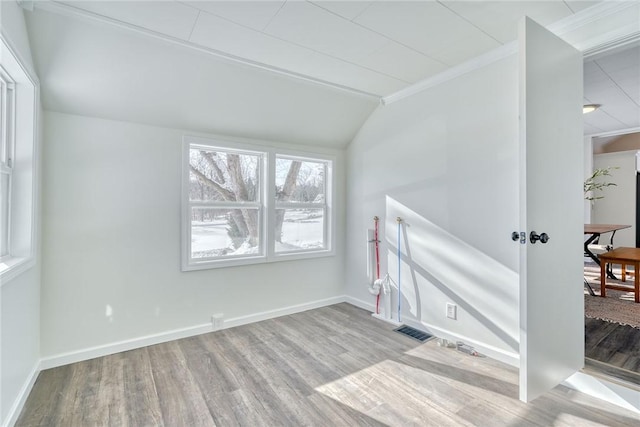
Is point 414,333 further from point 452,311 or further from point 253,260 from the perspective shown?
point 253,260

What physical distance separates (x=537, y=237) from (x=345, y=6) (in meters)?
1.81

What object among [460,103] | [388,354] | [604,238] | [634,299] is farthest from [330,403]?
[604,238]

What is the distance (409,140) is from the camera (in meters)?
3.29

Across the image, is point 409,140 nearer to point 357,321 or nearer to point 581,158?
point 581,158

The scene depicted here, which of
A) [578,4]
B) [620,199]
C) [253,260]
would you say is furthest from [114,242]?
[620,199]

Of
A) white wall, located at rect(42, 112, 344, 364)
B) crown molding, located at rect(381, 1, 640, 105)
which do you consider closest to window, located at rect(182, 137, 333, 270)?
white wall, located at rect(42, 112, 344, 364)

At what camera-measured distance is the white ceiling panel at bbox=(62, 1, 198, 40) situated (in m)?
1.92

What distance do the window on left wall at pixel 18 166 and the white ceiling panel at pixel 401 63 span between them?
2.37 m

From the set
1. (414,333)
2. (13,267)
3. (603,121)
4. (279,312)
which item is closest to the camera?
(13,267)

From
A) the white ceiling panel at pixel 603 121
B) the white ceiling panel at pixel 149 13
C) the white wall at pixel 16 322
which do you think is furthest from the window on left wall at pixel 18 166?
the white ceiling panel at pixel 603 121

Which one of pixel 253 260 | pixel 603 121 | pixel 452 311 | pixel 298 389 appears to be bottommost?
pixel 298 389

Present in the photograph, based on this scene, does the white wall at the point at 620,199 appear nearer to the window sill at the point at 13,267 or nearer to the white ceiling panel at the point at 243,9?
the white ceiling panel at the point at 243,9

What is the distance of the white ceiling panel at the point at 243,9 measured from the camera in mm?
1917

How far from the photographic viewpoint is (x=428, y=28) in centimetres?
220
